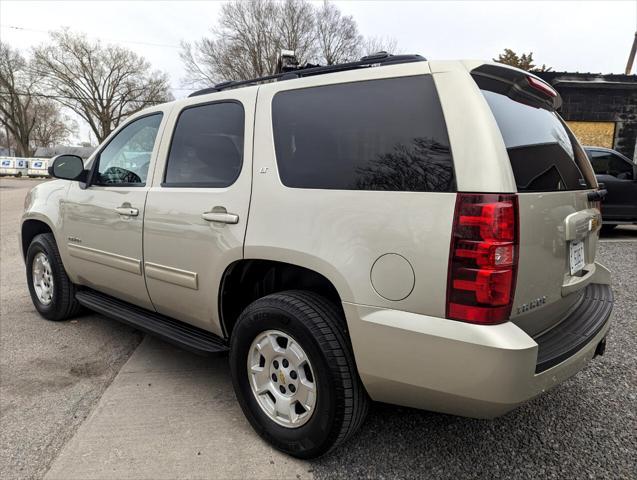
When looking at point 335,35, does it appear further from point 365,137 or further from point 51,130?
point 51,130

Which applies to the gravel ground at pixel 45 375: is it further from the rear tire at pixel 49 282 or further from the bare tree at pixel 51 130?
the bare tree at pixel 51 130

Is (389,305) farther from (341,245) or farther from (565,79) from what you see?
(565,79)

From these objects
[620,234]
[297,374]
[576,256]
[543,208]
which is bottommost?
[620,234]

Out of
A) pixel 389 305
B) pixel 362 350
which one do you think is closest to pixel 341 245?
pixel 389 305

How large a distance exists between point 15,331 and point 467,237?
4.07m

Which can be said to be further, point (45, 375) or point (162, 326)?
point (45, 375)

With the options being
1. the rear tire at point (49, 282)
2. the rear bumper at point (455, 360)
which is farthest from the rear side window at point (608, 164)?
the rear tire at point (49, 282)

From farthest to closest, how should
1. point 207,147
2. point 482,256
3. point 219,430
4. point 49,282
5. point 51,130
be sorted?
point 51,130, point 49,282, point 207,147, point 219,430, point 482,256

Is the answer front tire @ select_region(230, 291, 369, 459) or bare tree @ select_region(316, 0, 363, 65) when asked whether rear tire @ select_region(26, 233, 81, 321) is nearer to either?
front tire @ select_region(230, 291, 369, 459)

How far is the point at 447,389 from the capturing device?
5.86 feet

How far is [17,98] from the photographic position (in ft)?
151

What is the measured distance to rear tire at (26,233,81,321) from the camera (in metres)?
3.96

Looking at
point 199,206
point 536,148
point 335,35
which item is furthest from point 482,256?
point 335,35

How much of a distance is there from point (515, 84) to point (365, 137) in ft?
2.63
